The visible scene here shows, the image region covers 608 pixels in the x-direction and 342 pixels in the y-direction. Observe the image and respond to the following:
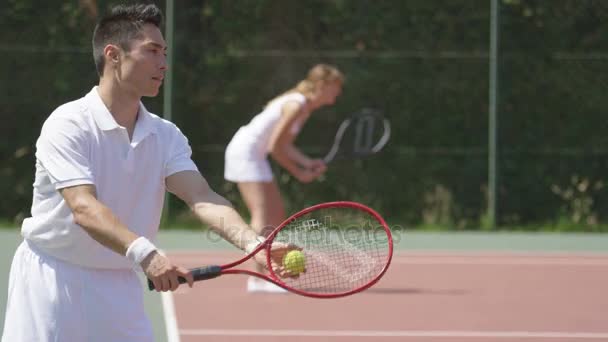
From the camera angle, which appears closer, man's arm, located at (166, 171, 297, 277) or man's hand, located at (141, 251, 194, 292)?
man's hand, located at (141, 251, 194, 292)

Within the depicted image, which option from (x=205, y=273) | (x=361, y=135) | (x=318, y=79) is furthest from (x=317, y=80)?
(x=205, y=273)

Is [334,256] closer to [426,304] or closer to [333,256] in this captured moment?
[333,256]

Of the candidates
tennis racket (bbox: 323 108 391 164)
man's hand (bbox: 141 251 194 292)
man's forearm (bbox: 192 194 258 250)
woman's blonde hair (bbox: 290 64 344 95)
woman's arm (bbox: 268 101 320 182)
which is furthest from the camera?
tennis racket (bbox: 323 108 391 164)

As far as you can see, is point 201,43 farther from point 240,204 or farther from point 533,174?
point 533,174

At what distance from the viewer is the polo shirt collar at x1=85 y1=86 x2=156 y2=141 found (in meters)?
3.40

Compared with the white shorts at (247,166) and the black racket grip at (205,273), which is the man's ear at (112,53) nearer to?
the black racket grip at (205,273)

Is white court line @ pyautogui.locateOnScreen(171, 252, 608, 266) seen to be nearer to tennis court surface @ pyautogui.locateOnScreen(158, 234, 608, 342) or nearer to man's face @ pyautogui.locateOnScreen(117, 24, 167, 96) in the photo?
tennis court surface @ pyautogui.locateOnScreen(158, 234, 608, 342)

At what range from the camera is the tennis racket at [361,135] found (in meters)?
9.88

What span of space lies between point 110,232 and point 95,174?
266 millimetres

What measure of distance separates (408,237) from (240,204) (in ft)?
5.03

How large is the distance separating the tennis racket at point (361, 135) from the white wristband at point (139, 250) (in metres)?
6.45

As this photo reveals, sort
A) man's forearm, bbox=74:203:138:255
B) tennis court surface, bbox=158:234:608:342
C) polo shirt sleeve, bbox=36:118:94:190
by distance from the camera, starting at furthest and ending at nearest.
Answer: tennis court surface, bbox=158:234:608:342 < polo shirt sleeve, bbox=36:118:94:190 < man's forearm, bbox=74:203:138:255

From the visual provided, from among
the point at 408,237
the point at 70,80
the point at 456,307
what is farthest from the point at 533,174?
the point at 456,307

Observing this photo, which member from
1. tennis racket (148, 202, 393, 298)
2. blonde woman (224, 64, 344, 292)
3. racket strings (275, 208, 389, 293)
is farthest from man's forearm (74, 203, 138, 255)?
blonde woman (224, 64, 344, 292)
